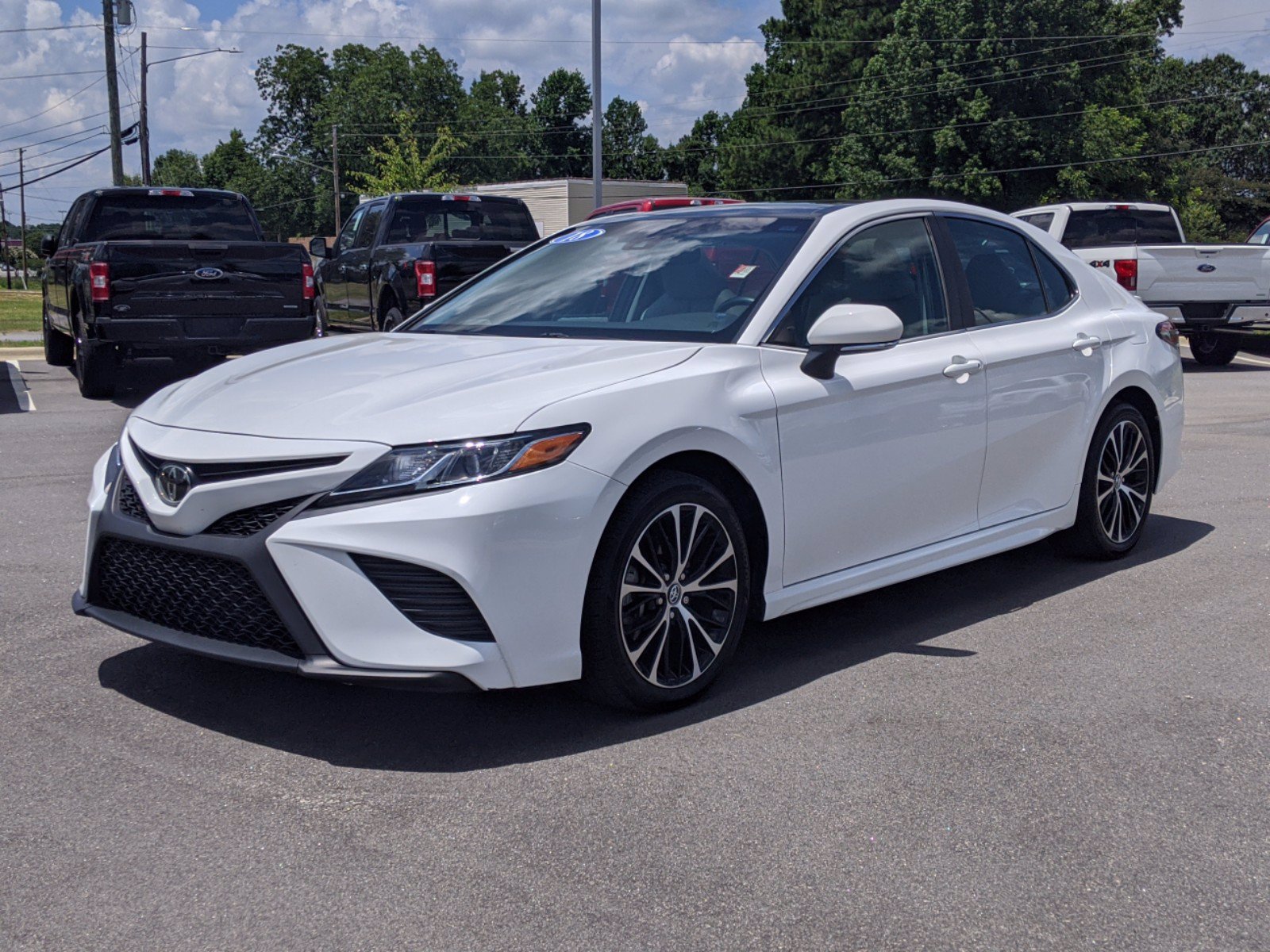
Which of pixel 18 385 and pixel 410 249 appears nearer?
pixel 410 249

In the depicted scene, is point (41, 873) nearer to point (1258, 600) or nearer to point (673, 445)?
point (673, 445)

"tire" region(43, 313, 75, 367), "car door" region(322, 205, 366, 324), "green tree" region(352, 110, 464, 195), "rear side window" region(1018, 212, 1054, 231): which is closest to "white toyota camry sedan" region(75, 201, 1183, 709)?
"car door" region(322, 205, 366, 324)

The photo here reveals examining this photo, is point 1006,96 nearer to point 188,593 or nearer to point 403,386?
point 403,386

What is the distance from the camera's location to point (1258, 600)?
5.74 meters

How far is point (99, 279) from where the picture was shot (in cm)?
1125

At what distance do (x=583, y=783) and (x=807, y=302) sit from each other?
1.95 metres

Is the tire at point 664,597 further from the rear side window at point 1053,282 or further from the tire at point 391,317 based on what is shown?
the tire at point 391,317

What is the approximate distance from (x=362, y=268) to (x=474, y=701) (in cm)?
1164

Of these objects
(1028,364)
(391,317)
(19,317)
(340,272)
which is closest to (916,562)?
(1028,364)

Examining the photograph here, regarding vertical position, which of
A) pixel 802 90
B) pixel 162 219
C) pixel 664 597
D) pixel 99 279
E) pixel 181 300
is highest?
pixel 802 90

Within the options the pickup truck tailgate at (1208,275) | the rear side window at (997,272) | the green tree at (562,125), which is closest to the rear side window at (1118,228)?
the pickup truck tailgate at (1208,275)

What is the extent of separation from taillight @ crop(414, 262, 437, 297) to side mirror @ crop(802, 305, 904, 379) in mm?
9303

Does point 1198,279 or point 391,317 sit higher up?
point 1198,279

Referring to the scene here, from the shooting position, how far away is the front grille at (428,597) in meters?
3.70
